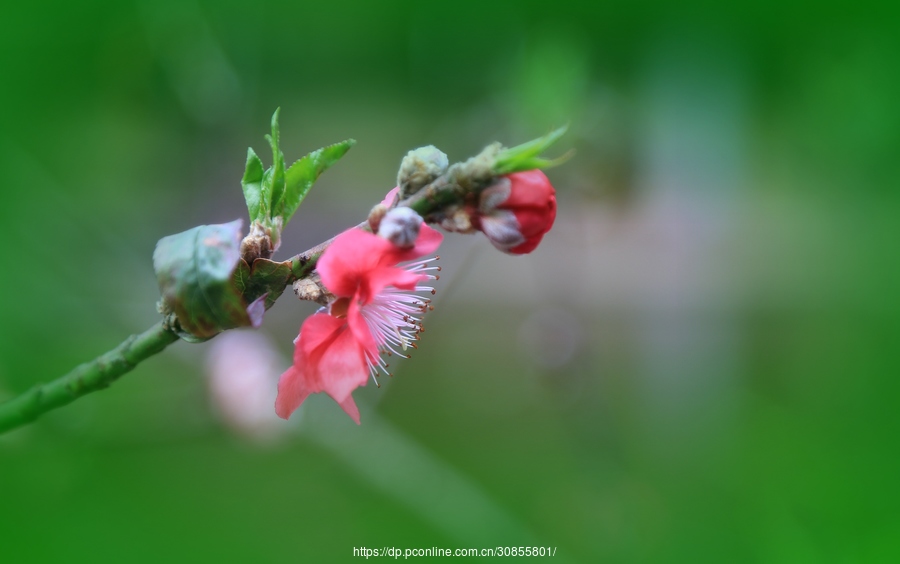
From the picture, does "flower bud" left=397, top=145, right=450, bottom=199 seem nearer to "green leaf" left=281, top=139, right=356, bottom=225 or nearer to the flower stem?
"green leaf" left=281, top=139, right=356, bottom=225

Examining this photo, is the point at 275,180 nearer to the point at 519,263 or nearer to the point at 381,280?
the point at 381,280

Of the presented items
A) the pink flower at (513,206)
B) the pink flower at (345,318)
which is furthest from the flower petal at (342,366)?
the pink flower at (513,206)

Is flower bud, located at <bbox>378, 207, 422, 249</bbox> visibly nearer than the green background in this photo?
Yes

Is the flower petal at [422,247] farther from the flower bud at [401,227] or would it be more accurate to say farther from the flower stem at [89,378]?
the flower stem at [89,378]

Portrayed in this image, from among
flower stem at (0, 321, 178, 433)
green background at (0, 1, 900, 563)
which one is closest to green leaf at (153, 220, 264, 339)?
flower stem at (0, 321, 178, 433)

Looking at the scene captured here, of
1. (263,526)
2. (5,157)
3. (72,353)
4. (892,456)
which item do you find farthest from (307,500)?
(892,456)

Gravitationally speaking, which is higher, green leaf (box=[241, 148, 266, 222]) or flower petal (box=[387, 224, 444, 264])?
green leaf (box=[241, 148, 266, 222])

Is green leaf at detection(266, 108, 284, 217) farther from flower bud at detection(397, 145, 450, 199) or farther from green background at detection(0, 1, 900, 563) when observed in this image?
green background at detection(0, 1, 900, 563)
